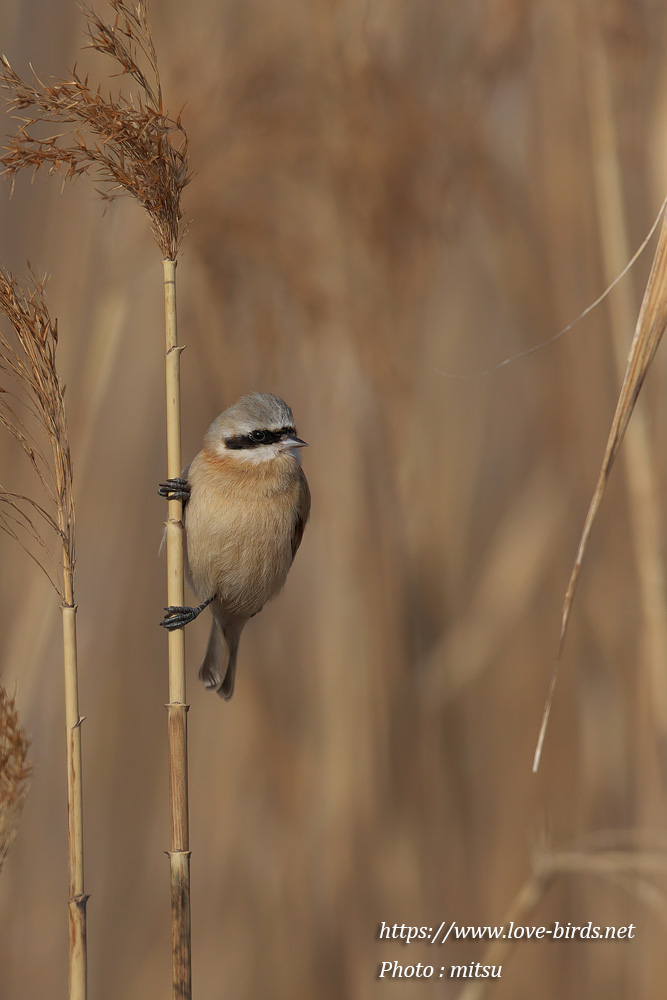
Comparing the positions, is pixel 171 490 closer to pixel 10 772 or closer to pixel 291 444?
pixel 291 444

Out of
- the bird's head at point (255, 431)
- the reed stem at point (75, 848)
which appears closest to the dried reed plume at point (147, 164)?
the reed stem at point (75, 848)

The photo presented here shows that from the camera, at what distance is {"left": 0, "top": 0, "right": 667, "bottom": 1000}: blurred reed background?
2789 mm

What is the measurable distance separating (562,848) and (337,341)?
1.66m

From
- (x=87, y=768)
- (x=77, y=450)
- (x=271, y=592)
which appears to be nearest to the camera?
(x=271, y=592)

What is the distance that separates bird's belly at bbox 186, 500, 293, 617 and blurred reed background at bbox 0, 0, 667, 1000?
359 millimetres

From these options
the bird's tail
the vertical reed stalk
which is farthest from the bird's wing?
the vertical reed stalk

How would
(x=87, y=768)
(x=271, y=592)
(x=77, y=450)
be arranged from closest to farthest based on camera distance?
(x=271, y=592) < (x=77, y=450) < (x=87, y=768)

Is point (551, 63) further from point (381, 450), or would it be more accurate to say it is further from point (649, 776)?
point (649, 776)

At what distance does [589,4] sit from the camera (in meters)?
2.71

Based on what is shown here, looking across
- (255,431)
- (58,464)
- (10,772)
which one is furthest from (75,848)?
(255,431)

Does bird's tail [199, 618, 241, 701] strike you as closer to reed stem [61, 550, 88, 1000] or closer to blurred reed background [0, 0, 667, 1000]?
blurred reed background [0, 0, 667, 1000]

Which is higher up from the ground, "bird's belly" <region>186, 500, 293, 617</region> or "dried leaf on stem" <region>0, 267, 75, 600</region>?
"dried leaf on stem" <region>0, 267, 75, 600</region>

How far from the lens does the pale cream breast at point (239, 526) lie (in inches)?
92.1

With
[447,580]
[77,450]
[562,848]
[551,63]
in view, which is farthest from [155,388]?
[562,848]
